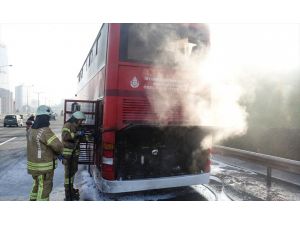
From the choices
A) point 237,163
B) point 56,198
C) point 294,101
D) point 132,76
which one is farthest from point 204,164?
point 294,101

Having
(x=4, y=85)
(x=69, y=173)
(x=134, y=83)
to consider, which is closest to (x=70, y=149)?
(x=69, y=173)

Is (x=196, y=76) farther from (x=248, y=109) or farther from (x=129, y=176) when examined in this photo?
(x=248, y=109)

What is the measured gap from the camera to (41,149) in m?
4.80

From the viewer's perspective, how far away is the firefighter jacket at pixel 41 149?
4.78 meters

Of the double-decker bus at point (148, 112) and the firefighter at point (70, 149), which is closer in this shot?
the double-decker bus at point (148, 112)

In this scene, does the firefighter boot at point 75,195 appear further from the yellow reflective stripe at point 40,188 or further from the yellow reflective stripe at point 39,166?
the yellow reflective stripe at point 39,166

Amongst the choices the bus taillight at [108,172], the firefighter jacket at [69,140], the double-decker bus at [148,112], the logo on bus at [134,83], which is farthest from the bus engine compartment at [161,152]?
the firefighter jacket at [69,140]

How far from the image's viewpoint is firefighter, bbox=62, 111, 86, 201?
6.07 m

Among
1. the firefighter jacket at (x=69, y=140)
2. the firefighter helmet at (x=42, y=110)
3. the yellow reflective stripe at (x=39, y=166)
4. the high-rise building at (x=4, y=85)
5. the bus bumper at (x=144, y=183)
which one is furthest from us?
the high-rise building at (x=4, y=85)

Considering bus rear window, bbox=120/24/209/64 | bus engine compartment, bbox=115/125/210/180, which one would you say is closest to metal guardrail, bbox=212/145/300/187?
bus engine compartment, bbox=115/125/210/180

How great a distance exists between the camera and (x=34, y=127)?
4.82 m

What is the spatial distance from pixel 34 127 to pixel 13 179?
12.6 ft

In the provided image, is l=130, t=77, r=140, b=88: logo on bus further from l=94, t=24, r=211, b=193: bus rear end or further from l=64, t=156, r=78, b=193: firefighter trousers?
l=64, t=156, r=78, b=193: firefighter trousers

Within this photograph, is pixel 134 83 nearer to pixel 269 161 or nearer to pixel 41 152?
pixel 41 152
